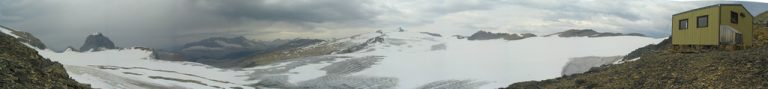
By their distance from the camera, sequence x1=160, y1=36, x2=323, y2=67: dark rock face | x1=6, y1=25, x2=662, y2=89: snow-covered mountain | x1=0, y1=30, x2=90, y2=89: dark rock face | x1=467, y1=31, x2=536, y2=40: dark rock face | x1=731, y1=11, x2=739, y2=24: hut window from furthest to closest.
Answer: x1=467, y1=31, x2=536, y2=40: dark rock face, x1=6, y1=25, x2=662, y2=89: snow-covered mountain, x1=160, y1=36, x2=323, y2=67: dark rock face, x1=731, y1=11, x2=739, y2=24: hut window, x1=0, y1=30, x2=90, y2=89: dark rock face

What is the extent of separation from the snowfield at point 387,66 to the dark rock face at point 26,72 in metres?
4.60

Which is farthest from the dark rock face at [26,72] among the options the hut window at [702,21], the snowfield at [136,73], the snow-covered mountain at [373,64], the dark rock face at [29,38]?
the hut window at [702,21]

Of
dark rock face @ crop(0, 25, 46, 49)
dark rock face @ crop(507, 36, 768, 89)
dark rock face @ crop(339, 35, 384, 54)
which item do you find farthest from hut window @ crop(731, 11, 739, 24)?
dark rock face @ crop(0, 25, 46, 49)

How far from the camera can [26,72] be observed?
6.98 m

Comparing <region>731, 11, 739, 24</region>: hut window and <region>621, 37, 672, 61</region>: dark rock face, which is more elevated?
<region>731, 11, 739, 24</region>: hut window

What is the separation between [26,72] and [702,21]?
12.0 metres

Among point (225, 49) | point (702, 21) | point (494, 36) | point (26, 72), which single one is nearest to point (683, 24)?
point (702, 21)

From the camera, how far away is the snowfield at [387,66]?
15195 millimetres

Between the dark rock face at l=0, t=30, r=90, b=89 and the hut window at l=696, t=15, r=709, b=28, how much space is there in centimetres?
1133

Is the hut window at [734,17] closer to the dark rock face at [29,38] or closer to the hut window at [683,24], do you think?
the hut window at [683,24]

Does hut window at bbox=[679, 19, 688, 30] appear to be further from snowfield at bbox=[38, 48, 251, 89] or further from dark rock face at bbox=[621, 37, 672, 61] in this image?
snowfield at bbox=[38, 48, 251, 89]

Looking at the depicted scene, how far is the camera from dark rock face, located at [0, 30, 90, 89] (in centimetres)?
633

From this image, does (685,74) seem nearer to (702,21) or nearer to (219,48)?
(702,21)

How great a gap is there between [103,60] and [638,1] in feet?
40.4
